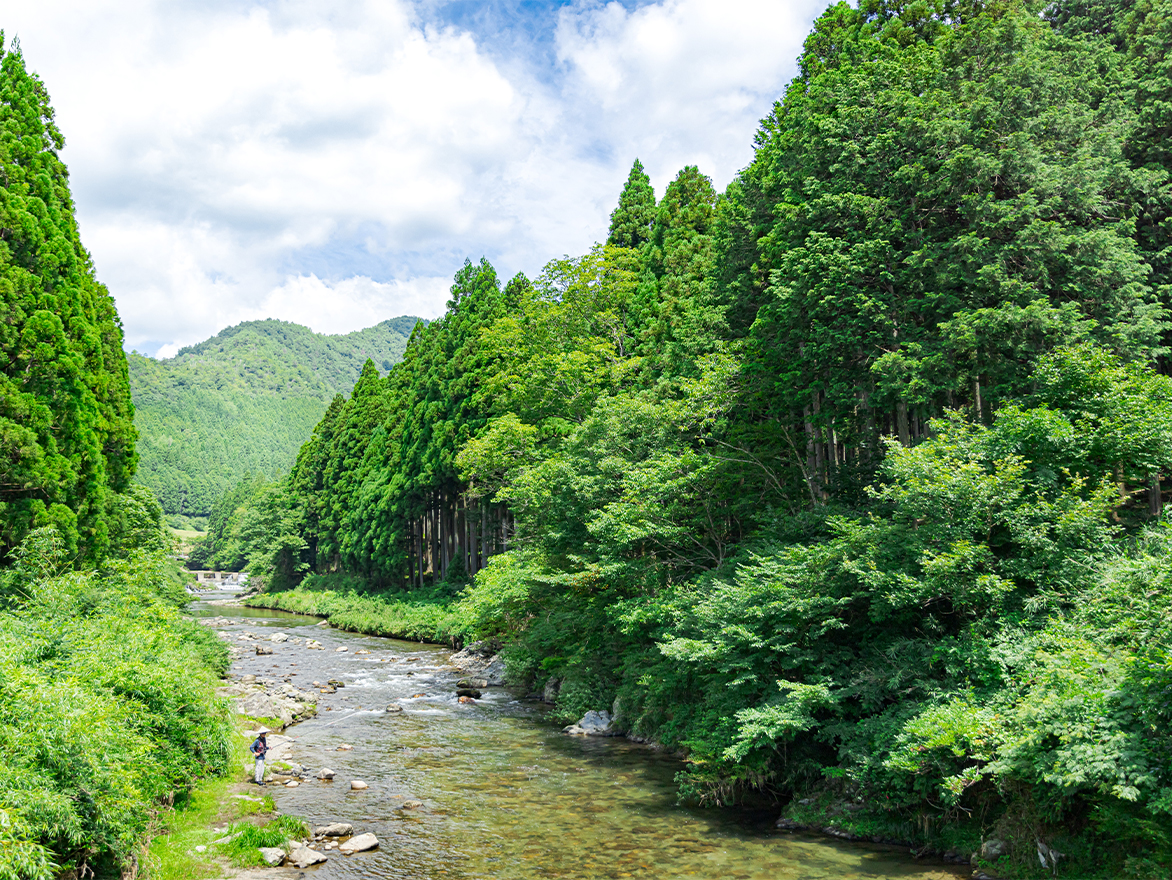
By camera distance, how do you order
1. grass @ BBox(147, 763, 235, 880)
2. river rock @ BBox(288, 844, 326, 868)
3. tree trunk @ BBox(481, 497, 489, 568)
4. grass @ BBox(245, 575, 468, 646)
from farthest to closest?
tree trunk @ BBox(481, 497, 489, 568), grass @ BBox(245, 575, 468, 646), river rock @ BBox(288, 844, 326, 868), grass @ BBox(147, 763, 235, 880)

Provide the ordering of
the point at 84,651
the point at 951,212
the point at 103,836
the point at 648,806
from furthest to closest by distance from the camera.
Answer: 1. the point at 951,212
2. the point at 648,806
3. the point at 84,651
4. the point at 103,836

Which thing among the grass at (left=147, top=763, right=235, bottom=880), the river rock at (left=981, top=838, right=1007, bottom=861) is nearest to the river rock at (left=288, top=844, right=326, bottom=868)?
the grass at (left=147, top=763, right=235, bottom=880)

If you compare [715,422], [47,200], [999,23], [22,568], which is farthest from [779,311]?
[47,200]

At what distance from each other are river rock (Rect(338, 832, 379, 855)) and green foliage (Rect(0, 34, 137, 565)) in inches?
477

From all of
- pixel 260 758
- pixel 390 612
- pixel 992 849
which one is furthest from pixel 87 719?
pixel 390 612

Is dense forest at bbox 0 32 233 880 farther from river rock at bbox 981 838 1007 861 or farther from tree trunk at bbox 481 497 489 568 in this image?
tree trunk at bbox 481 497 489 568

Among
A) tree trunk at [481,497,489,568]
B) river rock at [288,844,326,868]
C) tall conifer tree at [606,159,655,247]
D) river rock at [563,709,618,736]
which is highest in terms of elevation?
tall conifer tree at [606,159,655,247]

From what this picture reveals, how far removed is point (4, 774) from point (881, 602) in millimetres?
11583

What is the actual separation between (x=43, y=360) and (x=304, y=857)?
1479 centimetres

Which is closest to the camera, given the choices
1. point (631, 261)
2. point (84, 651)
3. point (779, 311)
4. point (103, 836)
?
point (103, 836)

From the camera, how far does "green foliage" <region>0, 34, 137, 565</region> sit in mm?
17359

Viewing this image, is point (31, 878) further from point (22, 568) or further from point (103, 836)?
point (22, 568)

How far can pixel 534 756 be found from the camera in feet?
55.8

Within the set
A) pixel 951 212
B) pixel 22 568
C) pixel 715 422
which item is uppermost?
pixel 951 212
